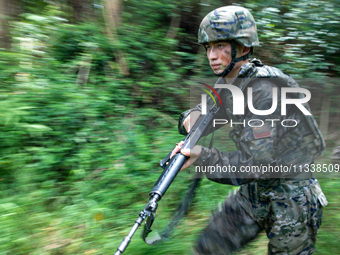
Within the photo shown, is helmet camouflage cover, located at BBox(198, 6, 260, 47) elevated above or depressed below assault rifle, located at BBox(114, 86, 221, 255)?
above

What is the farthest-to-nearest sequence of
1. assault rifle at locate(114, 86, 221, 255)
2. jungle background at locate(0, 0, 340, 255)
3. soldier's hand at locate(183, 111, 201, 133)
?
jungle background at locate(0, 0, 340, 255) < soldier's hand at locate(183, 111, 201, 133) < assault rifle at locate(114, 86, 221, 255)

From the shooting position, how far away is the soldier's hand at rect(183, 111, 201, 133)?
2.43 m

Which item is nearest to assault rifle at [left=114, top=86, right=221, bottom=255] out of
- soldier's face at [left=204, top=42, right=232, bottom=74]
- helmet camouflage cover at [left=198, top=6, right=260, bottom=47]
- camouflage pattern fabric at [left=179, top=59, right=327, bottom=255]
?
camouflage pattern fabric at [left=179, top=59, right=327, bottom=255]

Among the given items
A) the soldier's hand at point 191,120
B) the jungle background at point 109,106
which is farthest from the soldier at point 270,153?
the jungle background at point 109,106

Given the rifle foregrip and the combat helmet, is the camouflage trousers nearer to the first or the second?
the rifle foregrip

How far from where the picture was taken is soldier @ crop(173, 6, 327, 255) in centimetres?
197

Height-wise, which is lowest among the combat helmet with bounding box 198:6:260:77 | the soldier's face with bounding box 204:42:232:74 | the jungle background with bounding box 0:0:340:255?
the jungle background with bounding box 0:0:340:255

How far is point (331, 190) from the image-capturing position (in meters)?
3.59

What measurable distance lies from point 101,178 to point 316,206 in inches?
80.3

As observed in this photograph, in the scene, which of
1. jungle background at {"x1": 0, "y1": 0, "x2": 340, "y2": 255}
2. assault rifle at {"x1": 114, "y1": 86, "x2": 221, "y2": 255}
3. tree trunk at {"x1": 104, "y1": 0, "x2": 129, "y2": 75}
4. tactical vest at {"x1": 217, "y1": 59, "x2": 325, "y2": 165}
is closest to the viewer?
assault rifle at {"x1": 114, "y1": 86, "x2": 221, "y2": 255}

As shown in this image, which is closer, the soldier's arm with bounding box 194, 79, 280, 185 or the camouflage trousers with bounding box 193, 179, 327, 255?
the soldier's arm with bounding box 194, 79, 280, 185

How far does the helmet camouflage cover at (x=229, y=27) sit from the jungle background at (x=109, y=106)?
5.20 feet

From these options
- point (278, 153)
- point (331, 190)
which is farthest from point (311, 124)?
point (331, 190)

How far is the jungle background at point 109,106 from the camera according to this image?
9.79 feet
